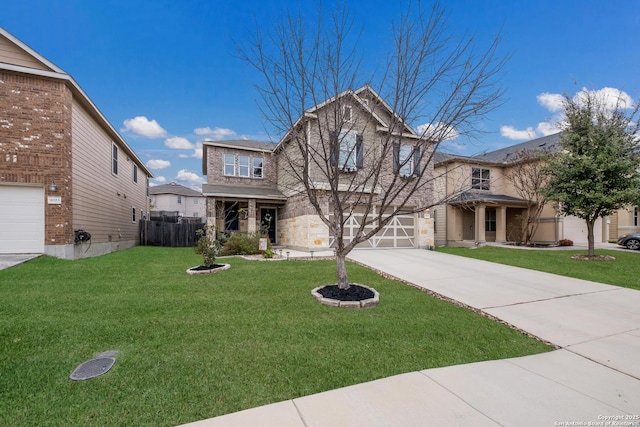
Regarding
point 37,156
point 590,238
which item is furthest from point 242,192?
point 590,238

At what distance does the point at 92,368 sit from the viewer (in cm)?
301

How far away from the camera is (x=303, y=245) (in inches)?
528

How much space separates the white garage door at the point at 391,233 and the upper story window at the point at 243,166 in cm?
716

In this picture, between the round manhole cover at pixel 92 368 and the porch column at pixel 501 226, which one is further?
the porch column at pixel 501 226

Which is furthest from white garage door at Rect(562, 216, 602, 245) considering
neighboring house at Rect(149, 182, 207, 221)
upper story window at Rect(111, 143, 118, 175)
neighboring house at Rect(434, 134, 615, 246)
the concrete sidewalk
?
neighboring house at Rect(149, 182, 207, 221)

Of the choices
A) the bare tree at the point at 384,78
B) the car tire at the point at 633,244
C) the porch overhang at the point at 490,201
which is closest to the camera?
the bare tree at the point at 384,78

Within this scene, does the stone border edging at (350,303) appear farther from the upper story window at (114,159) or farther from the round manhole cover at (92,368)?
the upper story window at (114,159)

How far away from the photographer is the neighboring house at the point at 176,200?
4056cm

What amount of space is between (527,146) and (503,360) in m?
22.6

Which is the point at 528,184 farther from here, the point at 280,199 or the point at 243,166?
the point at 243,166

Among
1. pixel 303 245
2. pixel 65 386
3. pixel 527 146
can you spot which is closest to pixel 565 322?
pixel 65 386

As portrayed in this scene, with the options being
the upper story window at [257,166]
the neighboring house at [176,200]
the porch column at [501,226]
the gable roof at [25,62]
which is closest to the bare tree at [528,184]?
the porch column at [501,226]

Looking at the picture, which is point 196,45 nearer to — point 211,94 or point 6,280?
point 211,94

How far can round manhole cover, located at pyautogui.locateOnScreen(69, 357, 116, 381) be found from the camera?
285cm
